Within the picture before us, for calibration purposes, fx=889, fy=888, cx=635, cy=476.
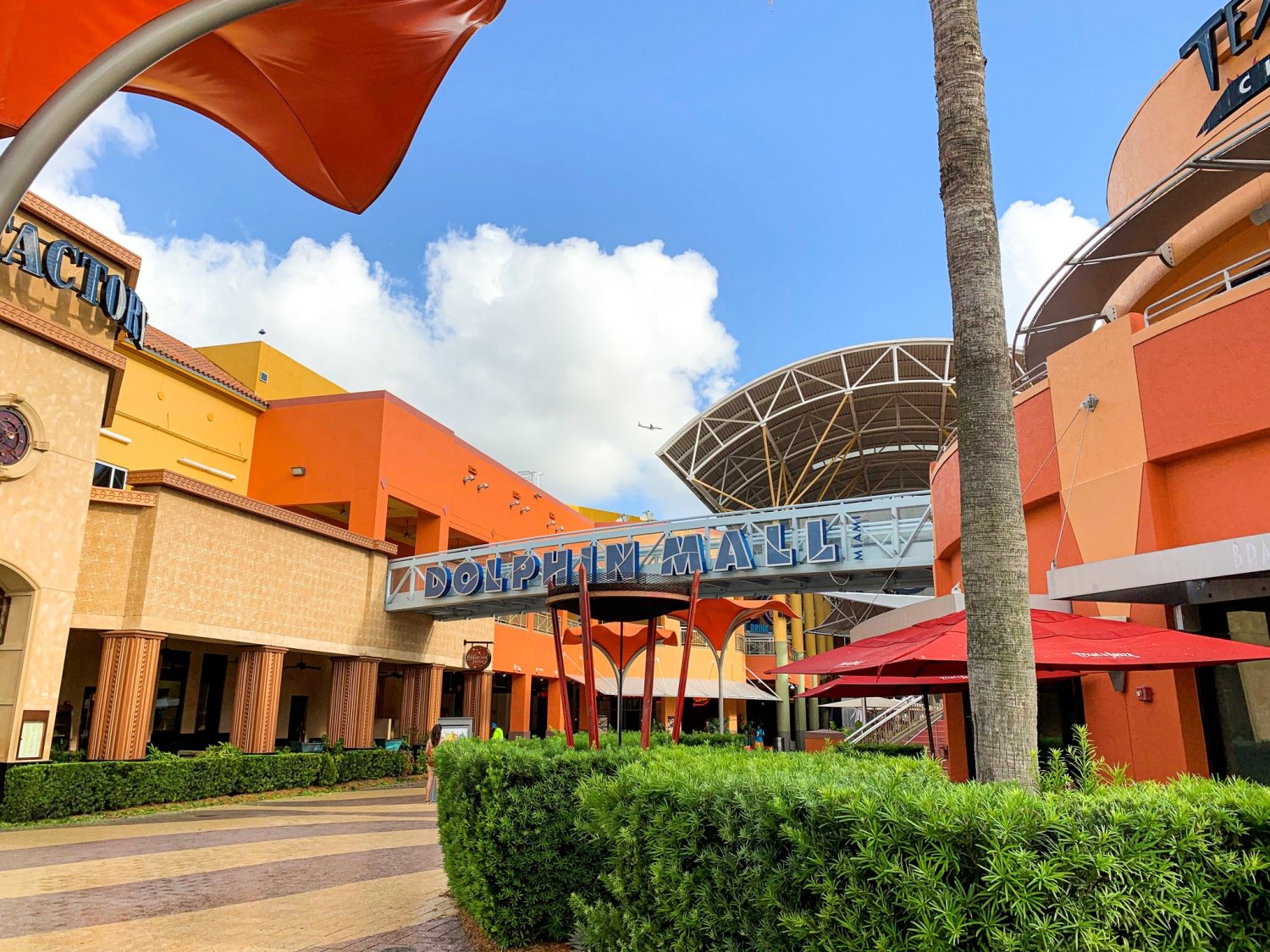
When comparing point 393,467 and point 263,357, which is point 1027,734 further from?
point 263,357

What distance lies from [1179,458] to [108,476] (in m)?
20.7

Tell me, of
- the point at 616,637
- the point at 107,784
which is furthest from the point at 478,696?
the point at 107,784

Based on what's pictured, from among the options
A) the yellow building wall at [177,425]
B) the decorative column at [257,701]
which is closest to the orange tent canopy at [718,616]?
the decorative column at [257,701]

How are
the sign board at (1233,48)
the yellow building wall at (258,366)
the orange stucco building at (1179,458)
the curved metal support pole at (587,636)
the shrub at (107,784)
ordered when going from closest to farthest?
the curved metal support pole at (587,636) → the orange stucco building at (1179,458) → the sign board at (1233,48) → the shrub at (107,784) → the yellow building wall at (258,366)

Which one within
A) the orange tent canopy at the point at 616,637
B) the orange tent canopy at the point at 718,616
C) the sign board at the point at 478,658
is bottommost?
the sign board at the point at 478,658

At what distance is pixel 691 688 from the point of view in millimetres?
38438

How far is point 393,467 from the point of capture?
26.6m

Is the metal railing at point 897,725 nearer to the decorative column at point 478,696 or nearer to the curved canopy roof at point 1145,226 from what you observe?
the decorative column at point 478,696

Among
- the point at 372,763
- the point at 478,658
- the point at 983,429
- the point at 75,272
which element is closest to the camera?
the point at 983,429

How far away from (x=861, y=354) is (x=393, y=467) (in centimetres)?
1785

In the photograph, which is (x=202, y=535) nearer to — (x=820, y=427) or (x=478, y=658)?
(x=478, y=658)

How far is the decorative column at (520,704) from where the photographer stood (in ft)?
109

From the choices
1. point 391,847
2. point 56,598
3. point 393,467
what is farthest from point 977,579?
point 393,467

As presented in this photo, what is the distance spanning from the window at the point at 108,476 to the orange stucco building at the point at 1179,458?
18792 millimetres
